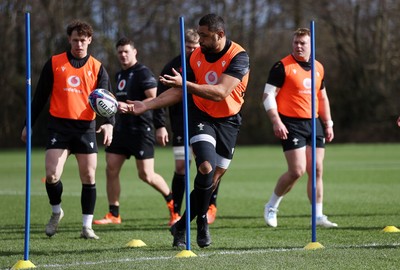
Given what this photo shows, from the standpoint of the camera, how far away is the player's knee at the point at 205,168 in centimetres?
754

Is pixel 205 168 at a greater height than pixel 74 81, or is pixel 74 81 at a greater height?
pixel 74 81

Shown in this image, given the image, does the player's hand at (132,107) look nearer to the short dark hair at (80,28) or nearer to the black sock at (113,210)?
the short dark hair at (80,28)

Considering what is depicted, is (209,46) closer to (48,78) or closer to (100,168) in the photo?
(48,78)

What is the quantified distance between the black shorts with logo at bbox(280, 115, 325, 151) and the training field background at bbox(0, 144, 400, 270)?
102 cm

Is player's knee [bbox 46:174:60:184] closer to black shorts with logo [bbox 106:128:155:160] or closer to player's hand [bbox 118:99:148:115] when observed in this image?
player's hand [bbox 118:99:148:115]

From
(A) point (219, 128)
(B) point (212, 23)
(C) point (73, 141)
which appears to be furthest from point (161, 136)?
(B) point (212, 23)

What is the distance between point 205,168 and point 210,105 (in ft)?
2.28

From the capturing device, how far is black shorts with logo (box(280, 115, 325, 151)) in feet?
32.3

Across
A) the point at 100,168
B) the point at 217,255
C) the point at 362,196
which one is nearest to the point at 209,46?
the point at 217,255

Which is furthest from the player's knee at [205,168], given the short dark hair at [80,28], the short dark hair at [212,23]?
the short dark hair at [80,28]

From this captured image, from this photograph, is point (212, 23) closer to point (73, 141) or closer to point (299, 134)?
point (73, 141)

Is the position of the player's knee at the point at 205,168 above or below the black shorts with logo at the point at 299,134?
below

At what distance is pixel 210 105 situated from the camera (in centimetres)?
785

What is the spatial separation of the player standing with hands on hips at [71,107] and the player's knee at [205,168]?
166cm
